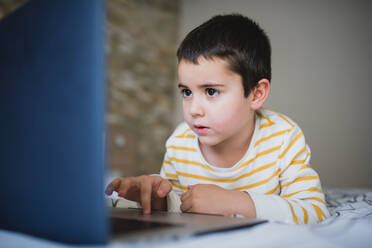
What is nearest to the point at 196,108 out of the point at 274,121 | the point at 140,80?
the point at 274,121

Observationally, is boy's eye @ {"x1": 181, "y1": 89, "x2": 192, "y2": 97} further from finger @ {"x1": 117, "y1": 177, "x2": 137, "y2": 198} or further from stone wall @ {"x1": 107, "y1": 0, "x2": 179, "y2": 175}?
stone wall @ {"x1": 107, "y1": 0, "x2": 179, "y2": 175}

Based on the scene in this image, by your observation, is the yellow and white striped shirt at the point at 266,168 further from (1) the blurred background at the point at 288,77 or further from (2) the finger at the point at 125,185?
(1) the blurred background at the point at 288,77

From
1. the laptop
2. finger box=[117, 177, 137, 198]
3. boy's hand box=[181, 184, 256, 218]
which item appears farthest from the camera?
finger box=[117, 177, 137, 198]

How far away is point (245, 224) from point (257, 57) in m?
0.67

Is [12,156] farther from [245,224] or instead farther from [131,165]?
[131,165]

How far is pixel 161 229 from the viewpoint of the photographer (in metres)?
0.43

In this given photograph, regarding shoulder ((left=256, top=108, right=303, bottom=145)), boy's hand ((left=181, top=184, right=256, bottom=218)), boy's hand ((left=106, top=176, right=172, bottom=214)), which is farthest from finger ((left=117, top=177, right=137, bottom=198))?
shoulder ((left=256, top=108, right=303, bottom=145))

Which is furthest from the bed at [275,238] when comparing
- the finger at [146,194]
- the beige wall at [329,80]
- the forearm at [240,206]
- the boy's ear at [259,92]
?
the beige wall at [329,80]

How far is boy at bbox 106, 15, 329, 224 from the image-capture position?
0.83 meters

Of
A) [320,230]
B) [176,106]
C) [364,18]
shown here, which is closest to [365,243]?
[320,230]

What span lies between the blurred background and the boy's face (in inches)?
72.4

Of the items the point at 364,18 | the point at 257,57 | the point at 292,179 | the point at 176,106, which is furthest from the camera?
the point at 176,106

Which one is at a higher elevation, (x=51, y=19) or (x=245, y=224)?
(x=51, y=19)

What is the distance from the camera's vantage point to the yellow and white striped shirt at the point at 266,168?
87 centimetres
